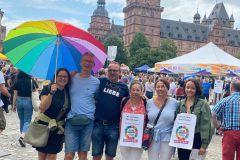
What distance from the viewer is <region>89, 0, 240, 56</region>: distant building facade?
10219 centimetres

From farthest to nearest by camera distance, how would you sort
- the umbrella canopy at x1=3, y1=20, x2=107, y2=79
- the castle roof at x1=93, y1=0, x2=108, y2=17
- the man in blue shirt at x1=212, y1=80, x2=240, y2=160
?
the castle roof at x1=93, y1=0, x2=108, y2=17
the man in blue shirt at x1=212, y1=80, x2=240, y2=160
the umbrella canopy at x1=3, y1=20, x2=107, y2=79

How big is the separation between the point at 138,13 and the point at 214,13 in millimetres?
43631

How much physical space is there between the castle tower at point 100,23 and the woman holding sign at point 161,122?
382 feet

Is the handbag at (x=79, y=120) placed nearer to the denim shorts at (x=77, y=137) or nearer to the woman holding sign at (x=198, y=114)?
the denim shorts at (x=77, y=137)

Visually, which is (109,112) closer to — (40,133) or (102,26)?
(40,133)

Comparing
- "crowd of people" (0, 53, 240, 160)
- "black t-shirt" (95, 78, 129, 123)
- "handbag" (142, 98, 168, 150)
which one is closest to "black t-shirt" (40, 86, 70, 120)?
"crowd of people" (0, 53, 240, 160)

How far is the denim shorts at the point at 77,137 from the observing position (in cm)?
509

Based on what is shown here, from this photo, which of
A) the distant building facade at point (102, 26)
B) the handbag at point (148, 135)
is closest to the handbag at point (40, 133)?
the handbag at point (148, 135)

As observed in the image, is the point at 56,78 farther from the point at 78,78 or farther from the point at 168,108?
the point at 168,108

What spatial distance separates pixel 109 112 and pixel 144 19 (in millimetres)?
99009

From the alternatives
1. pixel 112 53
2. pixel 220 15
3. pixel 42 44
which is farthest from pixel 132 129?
pixel 220 15

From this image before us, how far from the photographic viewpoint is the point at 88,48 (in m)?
5.52

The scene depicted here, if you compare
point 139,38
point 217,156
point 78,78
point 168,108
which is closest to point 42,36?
point 78,78

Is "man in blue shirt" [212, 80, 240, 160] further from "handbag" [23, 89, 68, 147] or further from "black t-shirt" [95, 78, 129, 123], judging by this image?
"handbag" [23, 89, 68, 147]
